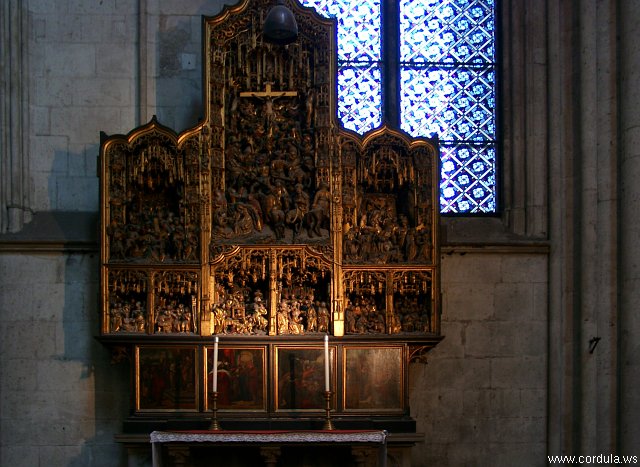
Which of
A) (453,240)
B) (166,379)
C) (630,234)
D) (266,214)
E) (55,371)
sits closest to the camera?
(630,234)

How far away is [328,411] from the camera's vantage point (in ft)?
31.1

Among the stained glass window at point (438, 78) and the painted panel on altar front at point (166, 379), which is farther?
the stained glass window at point (438, 78)

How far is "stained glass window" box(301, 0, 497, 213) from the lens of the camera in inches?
443

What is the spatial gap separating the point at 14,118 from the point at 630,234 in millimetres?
6467

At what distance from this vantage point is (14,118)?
10.6 meters

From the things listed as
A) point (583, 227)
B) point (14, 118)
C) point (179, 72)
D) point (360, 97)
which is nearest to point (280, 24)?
point (179, 72)

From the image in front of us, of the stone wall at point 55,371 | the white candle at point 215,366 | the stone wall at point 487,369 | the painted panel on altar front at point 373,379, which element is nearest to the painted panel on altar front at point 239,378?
the white candle at point 215,366

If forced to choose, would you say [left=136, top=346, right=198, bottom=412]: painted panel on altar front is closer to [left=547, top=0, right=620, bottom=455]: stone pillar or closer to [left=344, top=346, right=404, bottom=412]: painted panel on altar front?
[left=344, top=346, right=404, bottom=412]: painted panel on altar front

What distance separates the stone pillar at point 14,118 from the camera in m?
10.5

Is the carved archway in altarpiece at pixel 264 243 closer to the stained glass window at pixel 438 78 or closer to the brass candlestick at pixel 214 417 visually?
the brass candlestick at pixel 214 417

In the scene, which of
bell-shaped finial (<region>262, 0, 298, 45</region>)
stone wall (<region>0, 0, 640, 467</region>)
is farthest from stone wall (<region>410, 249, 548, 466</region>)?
bell-shaped finial (<region>262, 0, 298, 45</region>)

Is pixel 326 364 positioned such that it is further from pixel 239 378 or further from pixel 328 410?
pixel 239 378

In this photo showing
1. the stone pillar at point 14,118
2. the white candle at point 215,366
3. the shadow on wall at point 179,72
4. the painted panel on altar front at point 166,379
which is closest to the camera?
the white candle at point 215,366

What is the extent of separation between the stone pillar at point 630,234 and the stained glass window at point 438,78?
174 cm
